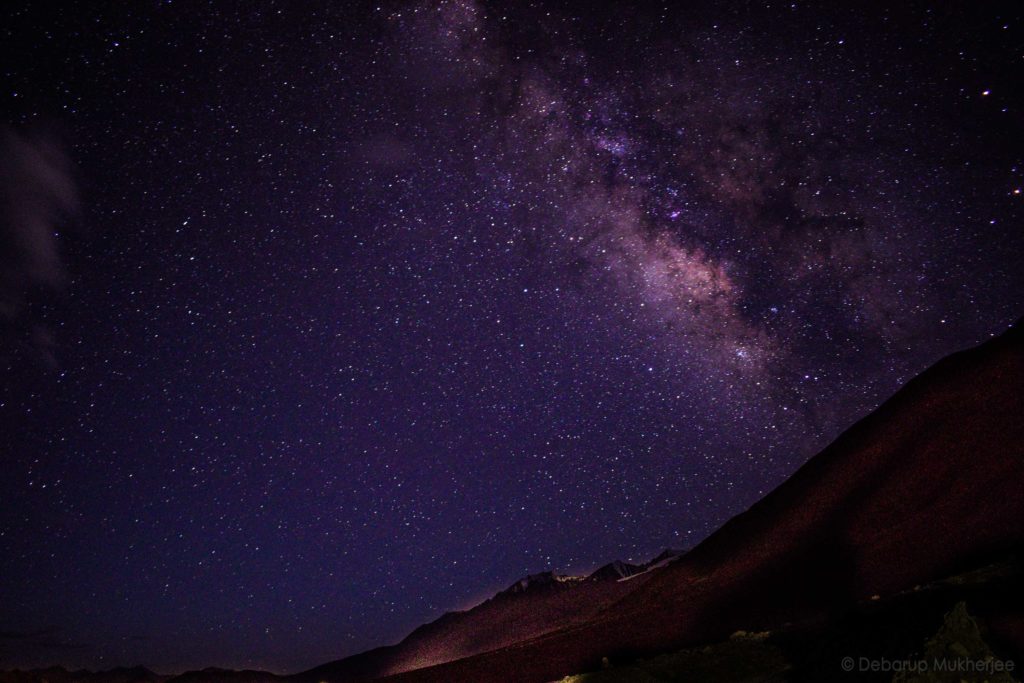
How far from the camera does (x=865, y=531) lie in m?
21.1

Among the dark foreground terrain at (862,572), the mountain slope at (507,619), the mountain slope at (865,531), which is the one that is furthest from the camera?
the mountain slope at (507,619)

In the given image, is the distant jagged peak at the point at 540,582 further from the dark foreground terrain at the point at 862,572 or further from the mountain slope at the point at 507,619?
the dark foreground terrain at the point at 862,572

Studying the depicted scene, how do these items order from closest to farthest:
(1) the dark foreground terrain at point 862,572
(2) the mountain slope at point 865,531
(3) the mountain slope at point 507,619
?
(1) the dark foreground terrain at point 862,572 < (2) the mountain slope at point 865,531 < (3) the mountain slope at point 507,619

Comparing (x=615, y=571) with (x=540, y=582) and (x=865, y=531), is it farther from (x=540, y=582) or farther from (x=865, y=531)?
(x=865, y=531)

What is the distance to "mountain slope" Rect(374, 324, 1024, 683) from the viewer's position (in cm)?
1648

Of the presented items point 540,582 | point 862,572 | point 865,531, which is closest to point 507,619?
point 540,582

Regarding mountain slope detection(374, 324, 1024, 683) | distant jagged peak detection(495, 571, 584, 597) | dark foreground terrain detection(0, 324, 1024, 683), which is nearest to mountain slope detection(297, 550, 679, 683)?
distant jagged peak detection(495, 571, 584, 597)

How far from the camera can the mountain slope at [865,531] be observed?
16.5 meters

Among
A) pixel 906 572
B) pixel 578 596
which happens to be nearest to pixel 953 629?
pixel 906 572

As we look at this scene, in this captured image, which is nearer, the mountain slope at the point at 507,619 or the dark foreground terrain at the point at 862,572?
the dark foreground terrain at the point at 862,572

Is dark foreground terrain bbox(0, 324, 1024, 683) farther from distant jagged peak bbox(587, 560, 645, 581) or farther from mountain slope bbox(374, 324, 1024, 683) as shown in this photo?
distant jagged peak bbox(587, 560, 645, 581)

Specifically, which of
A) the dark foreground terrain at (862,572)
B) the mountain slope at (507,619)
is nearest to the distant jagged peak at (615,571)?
the mountain slope at (507,619)

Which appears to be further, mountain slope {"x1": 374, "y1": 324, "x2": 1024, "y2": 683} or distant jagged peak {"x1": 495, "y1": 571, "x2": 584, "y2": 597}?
distant jagged peak {"x1": 495, "y1": 571, "x2": 584, "y2": 597}

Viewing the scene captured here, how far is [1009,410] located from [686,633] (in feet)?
56.4
